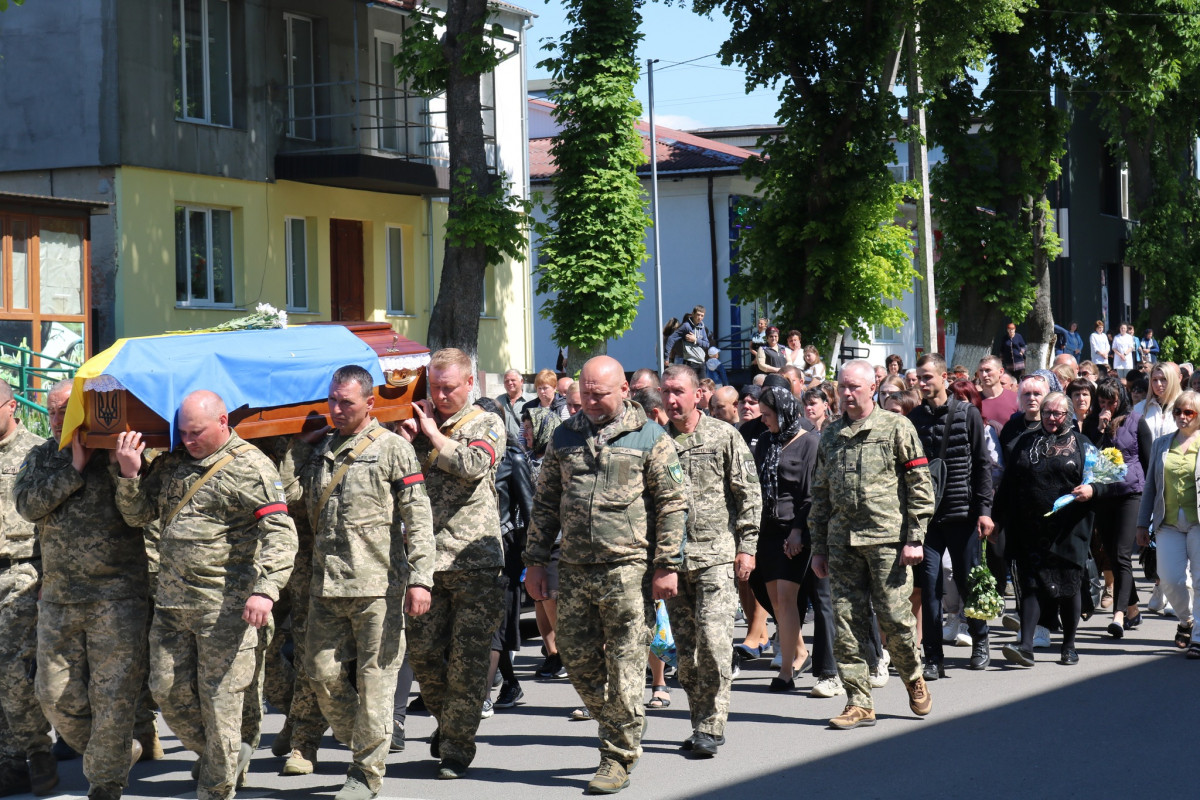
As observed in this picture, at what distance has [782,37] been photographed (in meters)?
21.5

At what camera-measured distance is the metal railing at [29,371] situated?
1643 cm

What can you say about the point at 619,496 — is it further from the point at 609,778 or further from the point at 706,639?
the point at 609,778

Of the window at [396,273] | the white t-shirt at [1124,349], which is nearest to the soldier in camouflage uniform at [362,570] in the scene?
the window at [396,273]

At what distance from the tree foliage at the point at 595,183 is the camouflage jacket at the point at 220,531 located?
15.3m

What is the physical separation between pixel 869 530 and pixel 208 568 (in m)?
3.76

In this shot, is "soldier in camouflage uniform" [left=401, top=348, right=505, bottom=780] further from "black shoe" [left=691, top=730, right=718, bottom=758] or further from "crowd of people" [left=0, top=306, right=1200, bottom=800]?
"black shoe" [left=691, top=730, right=718, bottom=758]

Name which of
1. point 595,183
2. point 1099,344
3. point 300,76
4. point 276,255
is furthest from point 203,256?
point 1099,344

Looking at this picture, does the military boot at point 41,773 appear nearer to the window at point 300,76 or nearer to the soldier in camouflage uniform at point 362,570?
the soldier in camouflage uniform at point 362,570

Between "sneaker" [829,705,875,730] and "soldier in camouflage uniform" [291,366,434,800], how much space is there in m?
2.76

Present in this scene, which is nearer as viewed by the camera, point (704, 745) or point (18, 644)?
point (18, 644)

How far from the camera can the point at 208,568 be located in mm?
6617

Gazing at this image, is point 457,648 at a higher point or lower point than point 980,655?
higher

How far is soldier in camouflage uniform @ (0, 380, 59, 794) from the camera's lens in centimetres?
715

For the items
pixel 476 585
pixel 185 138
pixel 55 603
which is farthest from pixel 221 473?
pixel 185 138
